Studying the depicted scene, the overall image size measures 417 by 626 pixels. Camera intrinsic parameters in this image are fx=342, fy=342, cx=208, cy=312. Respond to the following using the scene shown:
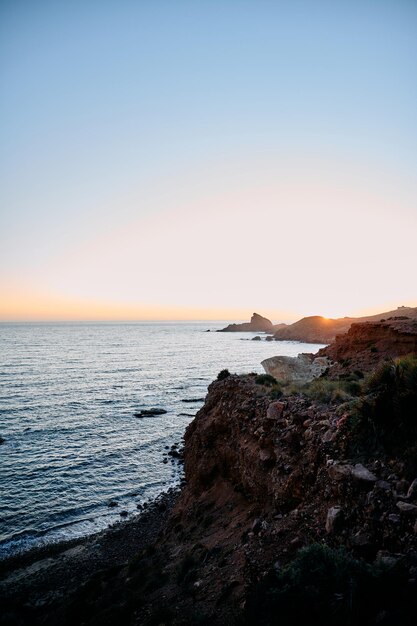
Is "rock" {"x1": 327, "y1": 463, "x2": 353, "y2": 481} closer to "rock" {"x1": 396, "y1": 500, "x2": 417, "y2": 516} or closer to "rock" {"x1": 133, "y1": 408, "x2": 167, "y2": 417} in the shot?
"rock" {"x1": 396, "y1": 500, "x2": 417, "y2": 516}

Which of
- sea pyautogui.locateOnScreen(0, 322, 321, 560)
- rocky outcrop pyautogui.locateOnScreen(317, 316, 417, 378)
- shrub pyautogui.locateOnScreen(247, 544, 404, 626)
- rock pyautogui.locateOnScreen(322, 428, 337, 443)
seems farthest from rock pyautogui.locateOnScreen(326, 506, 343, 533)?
sea pyautogui.locateOnScreen(0, 322, 321, 560)

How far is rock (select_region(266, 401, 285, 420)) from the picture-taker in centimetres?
1414

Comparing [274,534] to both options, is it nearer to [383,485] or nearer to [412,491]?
[383,485]

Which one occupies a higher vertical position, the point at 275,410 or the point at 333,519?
the point at 275,410

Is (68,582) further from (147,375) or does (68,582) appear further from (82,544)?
(147,375)

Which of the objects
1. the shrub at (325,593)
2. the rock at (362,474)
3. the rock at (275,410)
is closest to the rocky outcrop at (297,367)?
the rock at (275,410)

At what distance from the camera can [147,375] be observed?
69.0 metres

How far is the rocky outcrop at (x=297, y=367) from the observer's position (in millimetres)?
34031

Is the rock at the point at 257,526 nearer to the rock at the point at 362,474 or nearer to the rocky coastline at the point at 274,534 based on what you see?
the rocky coastline at the point at 274,534

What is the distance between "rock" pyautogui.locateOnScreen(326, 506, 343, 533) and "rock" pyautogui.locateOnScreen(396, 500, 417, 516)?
1.47 m

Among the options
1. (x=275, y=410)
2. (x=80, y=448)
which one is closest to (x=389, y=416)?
(x=275, y=410)

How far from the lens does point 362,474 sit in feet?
27.4

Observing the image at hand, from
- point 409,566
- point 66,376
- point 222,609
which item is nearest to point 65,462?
point 222,609

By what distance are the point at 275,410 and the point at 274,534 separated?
540 centimetres
